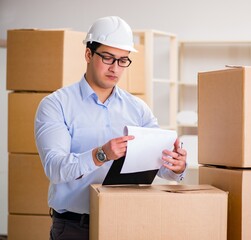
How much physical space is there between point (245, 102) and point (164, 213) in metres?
0.38

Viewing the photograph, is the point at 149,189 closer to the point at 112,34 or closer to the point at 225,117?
the point at 225,117

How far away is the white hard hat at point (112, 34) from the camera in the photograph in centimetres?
190

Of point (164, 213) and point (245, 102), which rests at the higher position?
point (245, 102)

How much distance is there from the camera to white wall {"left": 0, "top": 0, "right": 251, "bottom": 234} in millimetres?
5781

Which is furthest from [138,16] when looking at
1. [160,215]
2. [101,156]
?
[160,215]

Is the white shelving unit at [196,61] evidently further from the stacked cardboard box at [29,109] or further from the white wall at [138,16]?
the stacked cardboard box at [29,109]

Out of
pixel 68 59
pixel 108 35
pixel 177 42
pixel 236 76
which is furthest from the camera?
pixel 177 42

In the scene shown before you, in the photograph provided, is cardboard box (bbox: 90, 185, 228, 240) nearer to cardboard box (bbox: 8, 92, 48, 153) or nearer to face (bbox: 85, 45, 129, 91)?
face (bbox: 85, 45, 129, 91)

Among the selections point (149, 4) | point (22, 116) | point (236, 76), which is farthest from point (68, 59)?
point (149, 4)

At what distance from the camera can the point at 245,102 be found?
1.66 meters

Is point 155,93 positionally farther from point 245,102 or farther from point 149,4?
point 245,102

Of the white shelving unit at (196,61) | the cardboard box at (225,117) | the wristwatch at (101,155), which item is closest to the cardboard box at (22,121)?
the cardboard box at (225,117)

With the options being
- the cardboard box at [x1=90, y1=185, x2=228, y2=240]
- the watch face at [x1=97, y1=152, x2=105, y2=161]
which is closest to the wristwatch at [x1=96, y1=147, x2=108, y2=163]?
the watch face at [x1=97, y1=152, x2=105, y2=161]

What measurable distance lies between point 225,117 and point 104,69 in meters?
0.42
